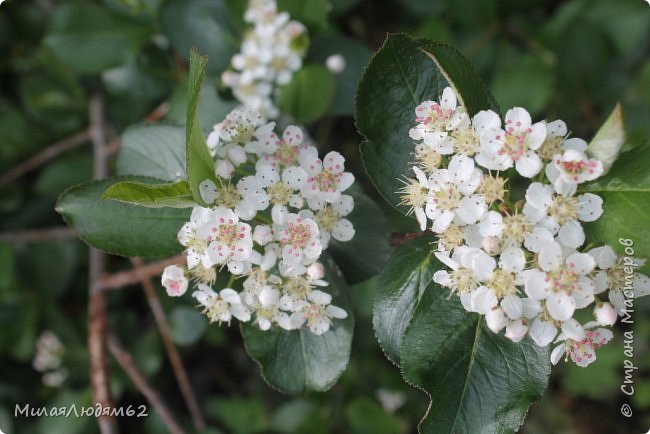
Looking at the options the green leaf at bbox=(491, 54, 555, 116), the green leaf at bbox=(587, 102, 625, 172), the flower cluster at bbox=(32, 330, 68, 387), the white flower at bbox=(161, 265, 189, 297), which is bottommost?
the flower cluster at bbox=(32, 330, 68, 387)

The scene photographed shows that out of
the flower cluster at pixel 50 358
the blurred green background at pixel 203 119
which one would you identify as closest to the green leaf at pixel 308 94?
the blurred green background at pixel 203 119

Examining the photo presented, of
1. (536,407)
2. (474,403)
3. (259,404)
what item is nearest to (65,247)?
(259,404)

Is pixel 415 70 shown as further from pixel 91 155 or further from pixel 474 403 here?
pixel 91 155

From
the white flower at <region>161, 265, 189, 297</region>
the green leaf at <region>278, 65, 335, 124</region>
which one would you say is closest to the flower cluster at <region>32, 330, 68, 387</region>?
the green leaf at <region>278, 65, 335, 124</region>

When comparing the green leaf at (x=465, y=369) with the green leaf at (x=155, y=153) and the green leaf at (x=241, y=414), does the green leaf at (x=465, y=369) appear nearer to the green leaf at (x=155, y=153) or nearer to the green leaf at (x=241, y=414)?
the green leaf at (x=155, y=153)

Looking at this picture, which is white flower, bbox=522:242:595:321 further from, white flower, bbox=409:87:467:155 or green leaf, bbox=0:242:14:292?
green leaf, bbox=0:242:14:292

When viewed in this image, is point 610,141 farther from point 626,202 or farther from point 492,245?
point 492,245
